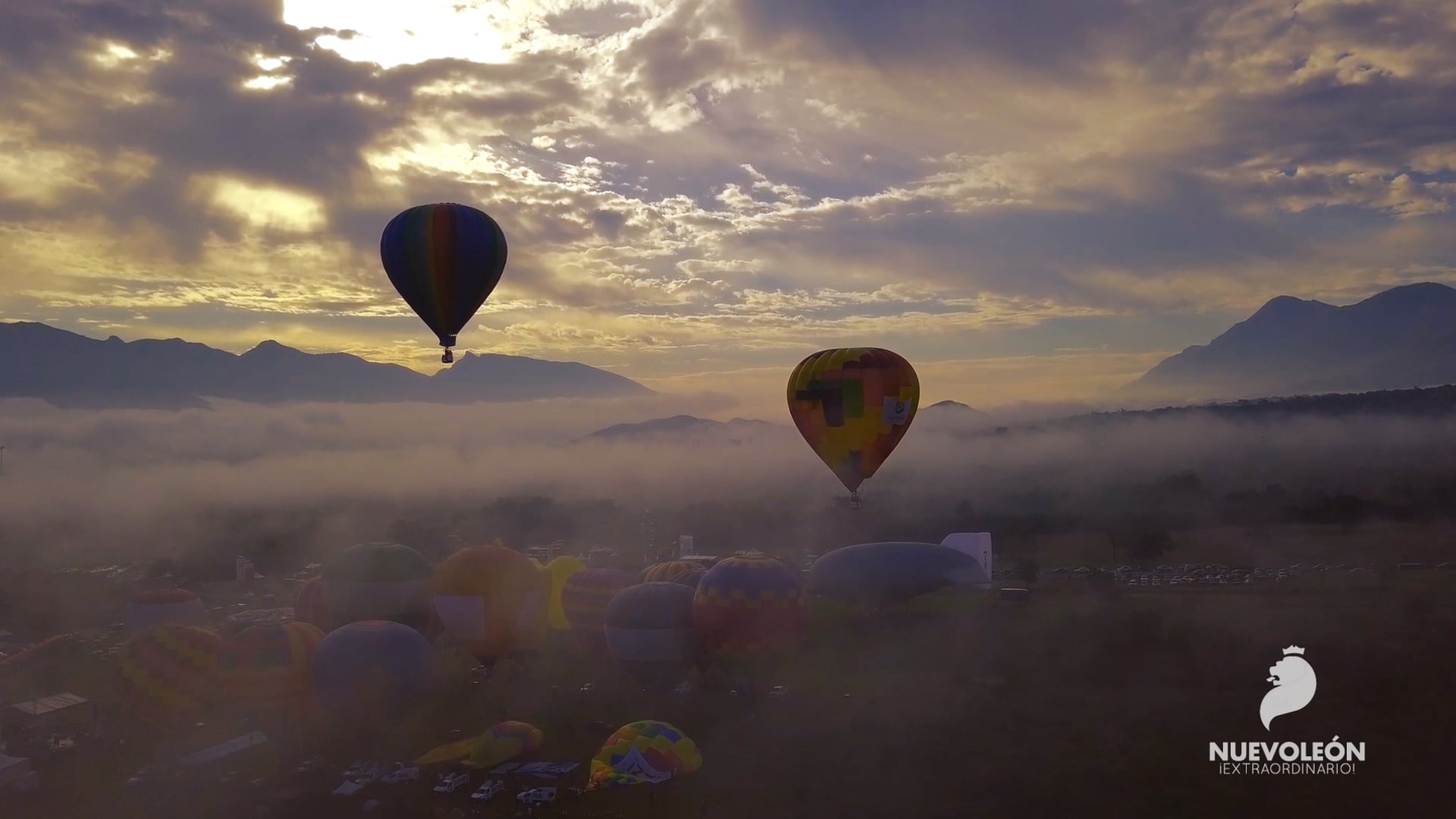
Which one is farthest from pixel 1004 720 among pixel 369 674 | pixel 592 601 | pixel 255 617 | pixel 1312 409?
pixel 1312 409

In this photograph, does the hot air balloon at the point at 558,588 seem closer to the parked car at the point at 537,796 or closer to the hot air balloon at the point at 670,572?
the hot air balloon at the point at 670,572

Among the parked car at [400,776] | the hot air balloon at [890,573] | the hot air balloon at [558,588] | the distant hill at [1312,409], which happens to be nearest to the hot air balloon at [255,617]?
the hot air balloon at [558,588]

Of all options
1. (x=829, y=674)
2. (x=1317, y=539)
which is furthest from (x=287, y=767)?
(x=1317, y=539)

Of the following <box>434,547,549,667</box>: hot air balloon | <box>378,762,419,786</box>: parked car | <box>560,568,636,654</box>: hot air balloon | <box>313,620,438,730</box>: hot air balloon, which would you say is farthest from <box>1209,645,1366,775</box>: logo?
<box>434,547,549,667</box>: hot air balloon

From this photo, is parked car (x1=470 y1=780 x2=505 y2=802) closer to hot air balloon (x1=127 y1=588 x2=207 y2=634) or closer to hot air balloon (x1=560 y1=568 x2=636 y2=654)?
hot air balloon (x1=560 y1=568 x2=636 y2=654)

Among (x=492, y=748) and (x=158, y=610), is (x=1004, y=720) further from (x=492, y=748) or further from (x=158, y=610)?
(x=158, y=610)

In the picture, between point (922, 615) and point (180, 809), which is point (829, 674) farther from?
point (180, 809)
